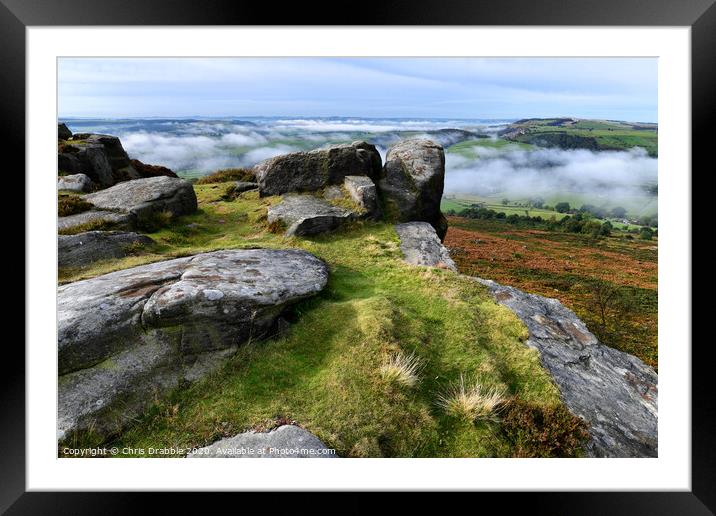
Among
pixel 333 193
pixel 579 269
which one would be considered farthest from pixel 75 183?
pixel 579 269

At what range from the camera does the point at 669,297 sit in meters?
7.86

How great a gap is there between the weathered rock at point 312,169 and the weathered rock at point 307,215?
134 centimetres

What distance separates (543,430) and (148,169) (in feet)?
90.8

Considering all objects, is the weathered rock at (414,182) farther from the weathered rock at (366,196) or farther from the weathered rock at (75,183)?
the weathered rock at (75,183)

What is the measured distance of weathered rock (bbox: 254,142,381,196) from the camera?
1922 cm

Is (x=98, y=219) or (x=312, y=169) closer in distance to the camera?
(x=98, y=219)

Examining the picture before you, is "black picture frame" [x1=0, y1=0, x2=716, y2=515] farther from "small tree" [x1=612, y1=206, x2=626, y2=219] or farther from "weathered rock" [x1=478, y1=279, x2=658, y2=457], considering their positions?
"small tree" [x1=612, y1=206, x2=626, y2=219]

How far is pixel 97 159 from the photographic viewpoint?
68.0 ft

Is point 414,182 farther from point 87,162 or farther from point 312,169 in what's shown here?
point 87,162

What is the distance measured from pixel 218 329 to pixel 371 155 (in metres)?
14.1

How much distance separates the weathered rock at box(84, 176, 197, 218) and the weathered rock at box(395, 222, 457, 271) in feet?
31.5

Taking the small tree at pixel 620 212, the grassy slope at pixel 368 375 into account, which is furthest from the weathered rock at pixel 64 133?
the small tree at pixel 620 212

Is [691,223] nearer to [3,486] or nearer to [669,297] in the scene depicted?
[669,297]

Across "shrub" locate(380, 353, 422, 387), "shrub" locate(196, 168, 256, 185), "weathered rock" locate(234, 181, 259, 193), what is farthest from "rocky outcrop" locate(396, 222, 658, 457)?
"shrub" locate(196, 168, 256, 185)
